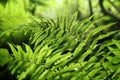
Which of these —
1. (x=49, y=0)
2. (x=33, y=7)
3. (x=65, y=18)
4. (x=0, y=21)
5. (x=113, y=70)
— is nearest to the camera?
(x=113, y=70)

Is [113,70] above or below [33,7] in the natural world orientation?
below

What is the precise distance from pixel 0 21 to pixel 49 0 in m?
1.02

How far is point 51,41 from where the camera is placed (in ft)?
3.14

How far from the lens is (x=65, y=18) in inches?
39.2

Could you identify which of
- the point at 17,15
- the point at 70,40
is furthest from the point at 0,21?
the point at 70,40

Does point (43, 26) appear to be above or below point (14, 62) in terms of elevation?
above

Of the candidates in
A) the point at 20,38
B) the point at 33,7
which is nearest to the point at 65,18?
the point at 20,38

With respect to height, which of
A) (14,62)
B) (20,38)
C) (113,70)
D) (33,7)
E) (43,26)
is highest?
(33,7)

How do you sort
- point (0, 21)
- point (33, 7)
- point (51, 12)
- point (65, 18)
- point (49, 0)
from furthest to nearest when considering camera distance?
point (51, 12), point (49, 0), point (33, 7), point (0, 21), point (65, 18)

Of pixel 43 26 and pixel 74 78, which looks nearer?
pixel 74 78

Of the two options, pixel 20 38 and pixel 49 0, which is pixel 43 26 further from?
pixel 49 0

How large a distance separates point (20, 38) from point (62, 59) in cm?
51

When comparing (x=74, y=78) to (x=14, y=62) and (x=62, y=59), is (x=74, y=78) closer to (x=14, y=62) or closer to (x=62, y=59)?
(x=62, y=59)

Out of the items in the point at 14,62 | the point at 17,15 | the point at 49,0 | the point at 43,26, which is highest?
the point at 49,0
